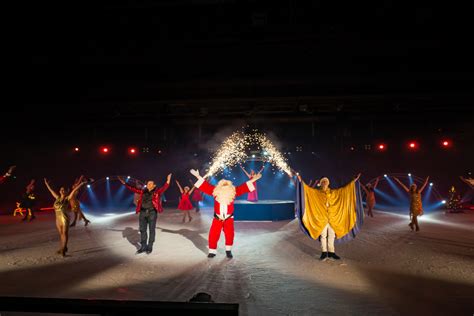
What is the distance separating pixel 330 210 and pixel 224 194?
8.41 ft

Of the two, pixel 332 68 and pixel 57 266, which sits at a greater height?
pixel 332 68

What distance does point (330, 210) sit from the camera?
22.9 ft

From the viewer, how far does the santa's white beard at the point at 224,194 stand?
7133mm

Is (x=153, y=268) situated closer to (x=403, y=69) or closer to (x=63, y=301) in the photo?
(x=63, y=301)

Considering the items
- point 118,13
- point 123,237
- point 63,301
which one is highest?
point 118,13

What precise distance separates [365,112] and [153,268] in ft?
37.0

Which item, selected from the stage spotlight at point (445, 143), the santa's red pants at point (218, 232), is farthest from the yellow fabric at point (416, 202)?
the stage spotlight at point (445, 143)

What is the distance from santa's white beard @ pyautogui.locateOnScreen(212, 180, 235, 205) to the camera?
281 inches

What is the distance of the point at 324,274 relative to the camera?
18.6 ft

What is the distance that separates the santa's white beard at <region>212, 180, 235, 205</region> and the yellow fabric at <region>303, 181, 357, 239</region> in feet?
6.01

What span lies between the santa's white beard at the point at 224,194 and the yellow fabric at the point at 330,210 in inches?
72.1

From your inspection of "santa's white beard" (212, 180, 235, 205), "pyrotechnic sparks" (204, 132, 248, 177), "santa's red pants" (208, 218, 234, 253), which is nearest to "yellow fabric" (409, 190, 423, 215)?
A: "santa's white beard" (212, 180, 235, 205)

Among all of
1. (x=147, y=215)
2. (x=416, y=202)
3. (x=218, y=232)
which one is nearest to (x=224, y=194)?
(x=218, y=232)

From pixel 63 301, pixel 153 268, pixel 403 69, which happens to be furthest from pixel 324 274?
pixel 403 69
